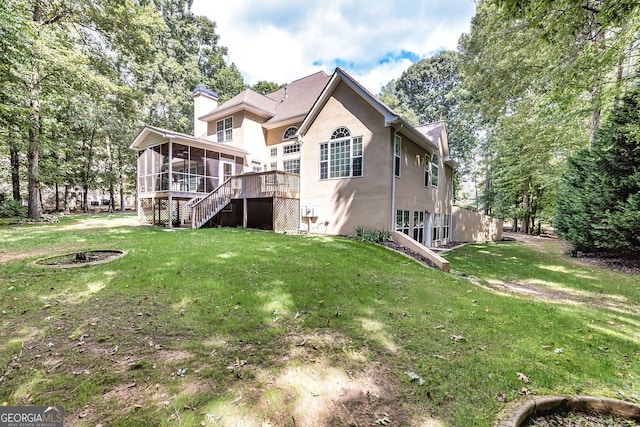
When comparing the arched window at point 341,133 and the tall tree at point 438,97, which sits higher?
the tall tree at point 438,97

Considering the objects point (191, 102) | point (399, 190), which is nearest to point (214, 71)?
point (191, 102)

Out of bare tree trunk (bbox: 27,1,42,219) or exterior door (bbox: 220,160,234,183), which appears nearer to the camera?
bare tree trunk (bbox: 27,1,42,219)

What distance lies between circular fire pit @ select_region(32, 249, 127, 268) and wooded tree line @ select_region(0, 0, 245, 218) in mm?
9524

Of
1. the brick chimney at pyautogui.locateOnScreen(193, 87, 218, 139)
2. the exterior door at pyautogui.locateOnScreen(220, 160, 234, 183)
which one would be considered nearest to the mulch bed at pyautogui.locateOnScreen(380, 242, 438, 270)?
the exterior door at pyautogui.locateOnScreen(220, 160, 234, 183)

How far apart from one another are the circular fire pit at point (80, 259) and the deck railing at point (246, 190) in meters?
6.48

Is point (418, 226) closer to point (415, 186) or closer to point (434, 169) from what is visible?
point (415, 186)

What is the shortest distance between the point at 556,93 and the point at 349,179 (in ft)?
24.1

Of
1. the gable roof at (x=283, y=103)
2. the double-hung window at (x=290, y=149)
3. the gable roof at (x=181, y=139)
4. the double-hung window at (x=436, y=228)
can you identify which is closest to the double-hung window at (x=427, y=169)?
the double-hung window at (x=436, y=228)

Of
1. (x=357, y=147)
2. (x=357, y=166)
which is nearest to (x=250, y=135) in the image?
(x=357, y=147)

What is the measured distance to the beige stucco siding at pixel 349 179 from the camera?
11.2 meters

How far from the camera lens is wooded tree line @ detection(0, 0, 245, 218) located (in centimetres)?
1338

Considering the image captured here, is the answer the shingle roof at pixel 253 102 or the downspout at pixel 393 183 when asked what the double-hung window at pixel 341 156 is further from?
the shingle roof at pixel 253 102

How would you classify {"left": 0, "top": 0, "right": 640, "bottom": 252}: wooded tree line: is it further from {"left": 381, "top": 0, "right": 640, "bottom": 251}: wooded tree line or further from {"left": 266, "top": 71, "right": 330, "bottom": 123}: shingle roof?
{"left": 266, "top": 71, "right": 330, "bottom": 123}: shingle roof

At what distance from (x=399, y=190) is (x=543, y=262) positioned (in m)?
6.65
